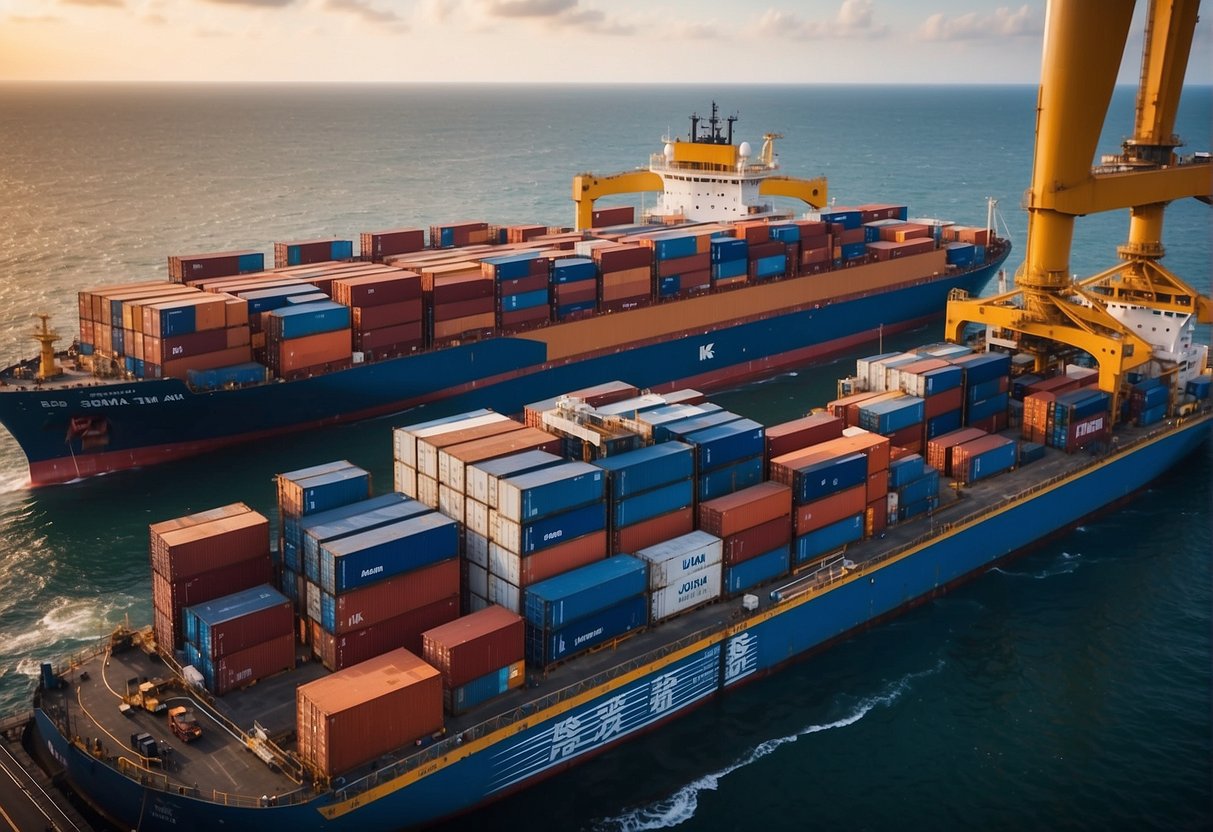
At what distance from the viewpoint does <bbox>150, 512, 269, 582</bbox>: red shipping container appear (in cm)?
2388

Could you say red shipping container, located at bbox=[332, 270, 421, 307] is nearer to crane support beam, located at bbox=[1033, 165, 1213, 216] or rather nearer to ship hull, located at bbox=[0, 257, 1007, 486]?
ship hull, located at bbox=[0, 257, 1007, 486]

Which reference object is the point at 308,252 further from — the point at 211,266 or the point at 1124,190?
the point at 1124,190

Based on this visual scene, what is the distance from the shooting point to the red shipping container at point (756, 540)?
1106 inches

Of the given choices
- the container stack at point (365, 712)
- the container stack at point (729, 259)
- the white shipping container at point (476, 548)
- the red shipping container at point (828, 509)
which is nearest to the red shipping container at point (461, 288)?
the container stack at point (729, 259)

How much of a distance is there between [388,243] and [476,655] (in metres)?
37.0

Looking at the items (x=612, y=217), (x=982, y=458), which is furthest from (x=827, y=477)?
(x=612, y=217)

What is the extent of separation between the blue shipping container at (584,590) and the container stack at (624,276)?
27.0m

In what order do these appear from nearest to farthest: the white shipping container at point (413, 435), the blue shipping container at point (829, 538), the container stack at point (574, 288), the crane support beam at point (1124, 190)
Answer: the white shipping container at point (413, 435), the blue shipping container at point (829, 538), the crane support beam at point (1124, 190), the container stack at point (574, 288)

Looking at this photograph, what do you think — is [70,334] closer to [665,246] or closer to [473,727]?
[665,246]

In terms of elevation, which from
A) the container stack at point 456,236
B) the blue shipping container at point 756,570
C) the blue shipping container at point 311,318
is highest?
the container stack at point 456,236

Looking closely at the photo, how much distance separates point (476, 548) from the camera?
2572 centimetres

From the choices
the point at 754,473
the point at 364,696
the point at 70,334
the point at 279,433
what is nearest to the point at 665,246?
the point at 279,433

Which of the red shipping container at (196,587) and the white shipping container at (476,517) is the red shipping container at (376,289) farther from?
the red shipping container at (196,587)

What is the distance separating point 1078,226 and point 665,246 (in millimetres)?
59167
